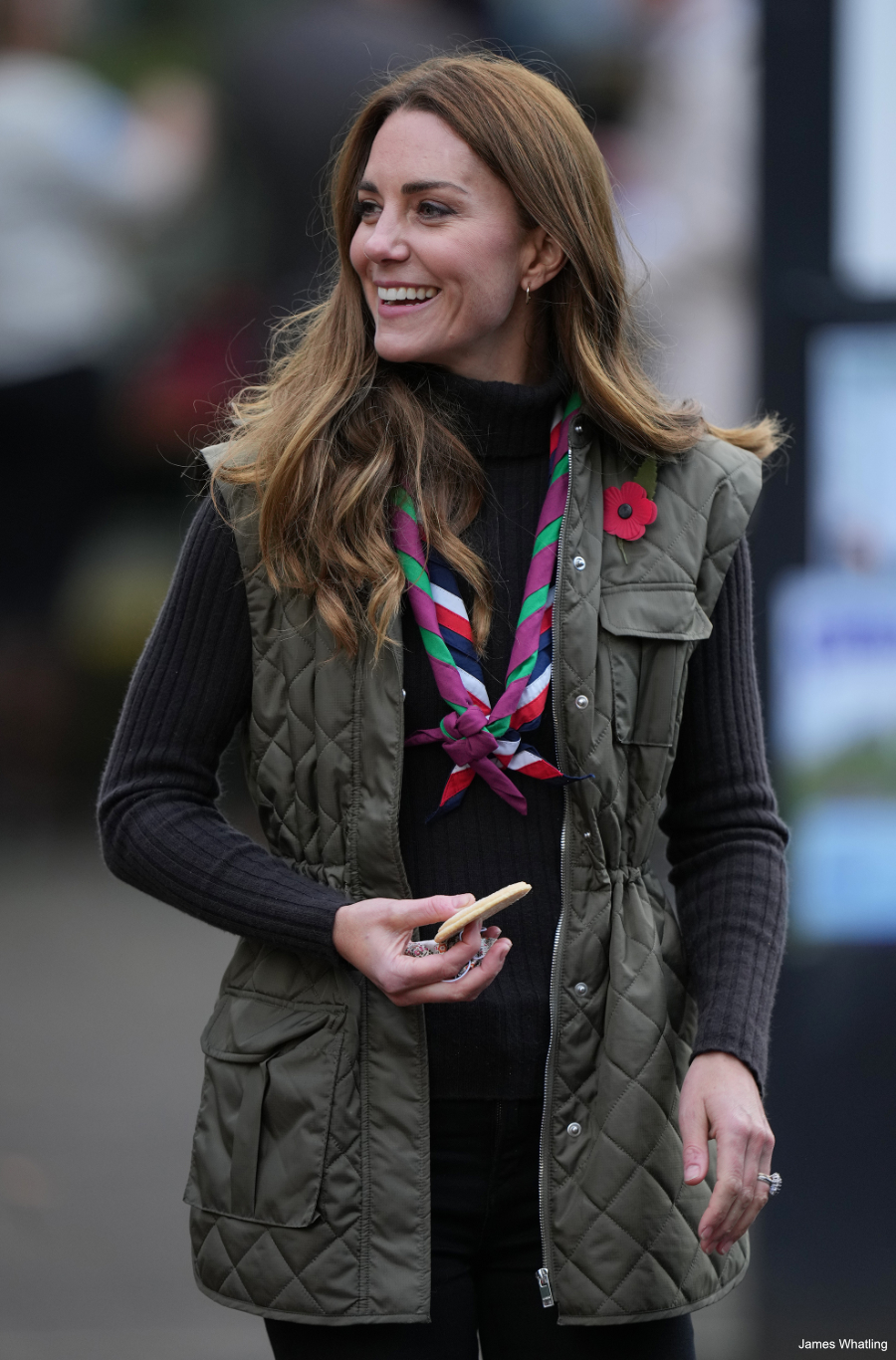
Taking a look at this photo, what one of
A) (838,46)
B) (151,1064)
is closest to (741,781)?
(838,46)

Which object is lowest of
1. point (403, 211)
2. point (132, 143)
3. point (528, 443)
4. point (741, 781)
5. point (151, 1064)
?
point (151, 1064)

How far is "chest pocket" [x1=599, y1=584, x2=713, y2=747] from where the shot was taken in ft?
7.46

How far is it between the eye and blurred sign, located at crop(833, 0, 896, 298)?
1.77 m

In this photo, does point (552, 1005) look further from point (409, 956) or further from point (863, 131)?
point (863, 131)

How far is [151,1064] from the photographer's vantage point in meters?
5.44

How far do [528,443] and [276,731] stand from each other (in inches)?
20.9

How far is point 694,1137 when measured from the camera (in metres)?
2.12

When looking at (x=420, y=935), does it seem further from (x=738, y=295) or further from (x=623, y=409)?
(x=738, y=295)

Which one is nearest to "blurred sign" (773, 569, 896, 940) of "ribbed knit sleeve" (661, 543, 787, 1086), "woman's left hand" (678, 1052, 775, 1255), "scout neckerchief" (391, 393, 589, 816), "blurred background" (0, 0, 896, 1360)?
"blurred background" (0, 0, 896, 1360)

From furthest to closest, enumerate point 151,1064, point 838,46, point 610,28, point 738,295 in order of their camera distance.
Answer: point 610,28 < point 738,295 < point 151,1064 < point 838,46

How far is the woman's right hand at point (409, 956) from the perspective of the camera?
200cm


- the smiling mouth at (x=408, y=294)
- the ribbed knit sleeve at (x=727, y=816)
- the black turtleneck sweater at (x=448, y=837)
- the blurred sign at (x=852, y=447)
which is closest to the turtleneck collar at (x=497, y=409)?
the black turtleneck sweater at (x=448, y=837)

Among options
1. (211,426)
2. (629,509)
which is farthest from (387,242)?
(211,426)

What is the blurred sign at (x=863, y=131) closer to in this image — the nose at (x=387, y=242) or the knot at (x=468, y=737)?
the nose at (x=387, y=242)
